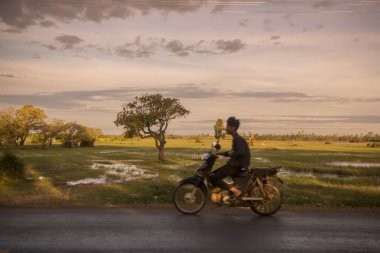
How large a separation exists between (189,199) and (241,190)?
1.41 meters

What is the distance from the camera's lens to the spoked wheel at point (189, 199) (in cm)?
1141

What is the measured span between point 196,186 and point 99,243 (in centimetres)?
385

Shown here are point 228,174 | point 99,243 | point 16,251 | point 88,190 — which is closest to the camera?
point 16,251

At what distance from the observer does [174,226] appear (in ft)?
31.8

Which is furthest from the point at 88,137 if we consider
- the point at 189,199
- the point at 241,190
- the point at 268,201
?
the point at 268,201

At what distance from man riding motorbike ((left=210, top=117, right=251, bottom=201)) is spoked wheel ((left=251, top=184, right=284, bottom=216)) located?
0.53 metres

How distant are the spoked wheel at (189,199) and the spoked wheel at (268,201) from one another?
139cm

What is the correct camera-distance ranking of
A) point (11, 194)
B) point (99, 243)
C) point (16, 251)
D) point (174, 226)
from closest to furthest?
point (16, 251) < point (99, 243) < point (174, 226) < point (11, 194)

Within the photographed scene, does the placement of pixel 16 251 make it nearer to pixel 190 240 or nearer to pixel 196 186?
pixel 190 240

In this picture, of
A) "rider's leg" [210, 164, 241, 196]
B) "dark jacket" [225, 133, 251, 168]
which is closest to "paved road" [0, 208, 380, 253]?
"rider's leg" [210, 164, 241, 196]

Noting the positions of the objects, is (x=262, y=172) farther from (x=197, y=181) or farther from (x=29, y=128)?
(x=29, y=128)

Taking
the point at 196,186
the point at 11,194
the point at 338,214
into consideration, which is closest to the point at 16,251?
the point at 196,186

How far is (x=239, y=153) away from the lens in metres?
11.0

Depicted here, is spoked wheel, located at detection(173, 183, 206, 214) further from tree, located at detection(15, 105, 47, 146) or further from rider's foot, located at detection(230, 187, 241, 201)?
tree, located at detection(15, 105, 47, 146)
